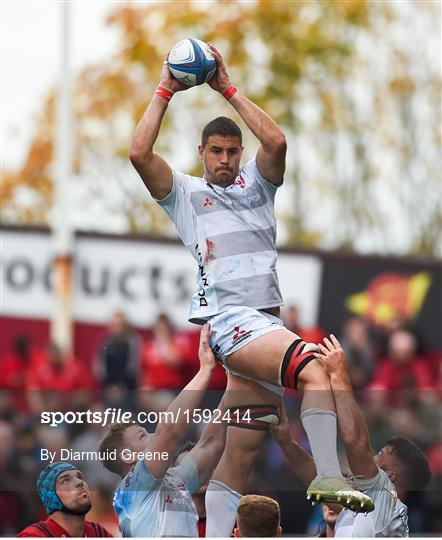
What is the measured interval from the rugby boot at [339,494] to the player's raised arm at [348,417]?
374 mm

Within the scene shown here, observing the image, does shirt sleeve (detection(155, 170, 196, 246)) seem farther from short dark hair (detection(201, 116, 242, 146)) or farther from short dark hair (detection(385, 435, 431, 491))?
short dark hair (detection(385, 435, 431, 491))

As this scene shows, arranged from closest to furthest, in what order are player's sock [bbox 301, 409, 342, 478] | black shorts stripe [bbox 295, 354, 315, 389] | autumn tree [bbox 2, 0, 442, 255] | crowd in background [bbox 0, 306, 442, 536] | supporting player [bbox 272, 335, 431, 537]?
player's sock [bbox 301, 409, 342, 478] < black shorts stripe [bbox 295, 354, 315, 389] < supporting player [bbox 272, 335, 431, 537] < crowd in background [bbox 0, 306, 442, 536] < autumn tree [bbox 2, 0, 442, 255]

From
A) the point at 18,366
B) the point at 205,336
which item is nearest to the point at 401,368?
the point at 18,366

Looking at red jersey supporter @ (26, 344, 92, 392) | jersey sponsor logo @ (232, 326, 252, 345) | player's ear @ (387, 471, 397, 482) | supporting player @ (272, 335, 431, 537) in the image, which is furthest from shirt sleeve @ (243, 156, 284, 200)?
red jersey supporter @ (26, 344, 92, 392)

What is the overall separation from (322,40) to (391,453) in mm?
22389

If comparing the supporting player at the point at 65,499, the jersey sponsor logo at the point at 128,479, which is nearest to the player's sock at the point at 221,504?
the jersey sponsor logo at the point at 128,479

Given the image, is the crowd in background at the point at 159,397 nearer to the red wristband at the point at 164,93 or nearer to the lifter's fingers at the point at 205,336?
the lifter's fingers at the point at 205,336

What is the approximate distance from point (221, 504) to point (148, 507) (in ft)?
1.49

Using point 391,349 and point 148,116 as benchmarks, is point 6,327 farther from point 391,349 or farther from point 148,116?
point 148,116

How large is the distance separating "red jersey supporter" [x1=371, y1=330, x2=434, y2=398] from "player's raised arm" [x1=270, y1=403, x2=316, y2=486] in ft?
25.4

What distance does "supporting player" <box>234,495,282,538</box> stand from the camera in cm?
923

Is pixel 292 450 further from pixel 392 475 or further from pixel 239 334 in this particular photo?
pixel 239 334

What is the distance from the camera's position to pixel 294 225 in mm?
33656

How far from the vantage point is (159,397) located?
11.5 meters
